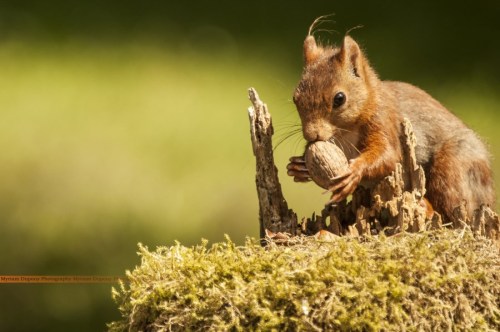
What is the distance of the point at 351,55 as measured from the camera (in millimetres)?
2473

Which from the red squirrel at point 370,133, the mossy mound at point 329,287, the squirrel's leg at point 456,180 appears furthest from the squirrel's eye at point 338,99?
the mossy mound at point 329,287

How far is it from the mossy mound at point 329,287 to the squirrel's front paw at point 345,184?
254mm

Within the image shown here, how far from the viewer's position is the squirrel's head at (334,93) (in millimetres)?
2428

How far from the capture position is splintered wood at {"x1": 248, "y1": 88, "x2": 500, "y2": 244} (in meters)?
2.27

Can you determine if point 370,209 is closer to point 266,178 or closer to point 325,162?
point 325,162

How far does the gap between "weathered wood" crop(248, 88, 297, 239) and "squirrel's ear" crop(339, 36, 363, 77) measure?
264 millimetres

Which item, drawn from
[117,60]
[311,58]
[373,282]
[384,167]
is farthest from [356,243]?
[117,60]

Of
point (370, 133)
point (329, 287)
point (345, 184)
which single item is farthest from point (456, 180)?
point (329, 287)

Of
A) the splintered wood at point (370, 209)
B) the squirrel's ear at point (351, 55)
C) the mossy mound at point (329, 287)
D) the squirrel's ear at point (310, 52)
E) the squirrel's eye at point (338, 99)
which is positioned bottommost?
the mossy mound at point (329, 287)

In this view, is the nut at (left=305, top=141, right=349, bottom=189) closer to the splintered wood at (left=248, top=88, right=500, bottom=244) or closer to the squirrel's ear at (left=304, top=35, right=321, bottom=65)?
the splintered wood at (left=248, top=88, right=500, bottom=244)

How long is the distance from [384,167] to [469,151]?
37cm

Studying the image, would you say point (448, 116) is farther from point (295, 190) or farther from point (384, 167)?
point (295, 190)

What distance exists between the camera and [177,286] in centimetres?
201

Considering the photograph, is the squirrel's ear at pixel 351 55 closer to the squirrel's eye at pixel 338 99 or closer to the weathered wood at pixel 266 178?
the squirrel's eye at pixel 338 99
